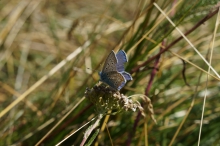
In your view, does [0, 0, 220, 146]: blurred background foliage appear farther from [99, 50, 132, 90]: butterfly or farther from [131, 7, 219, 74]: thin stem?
[99, 50, 132, 90]: butterfly

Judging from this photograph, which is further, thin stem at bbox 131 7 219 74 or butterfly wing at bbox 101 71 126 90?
thin stem at bbox 131 7 219 74

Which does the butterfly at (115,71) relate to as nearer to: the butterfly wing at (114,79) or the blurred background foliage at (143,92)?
the butterfly wing at (114,79)

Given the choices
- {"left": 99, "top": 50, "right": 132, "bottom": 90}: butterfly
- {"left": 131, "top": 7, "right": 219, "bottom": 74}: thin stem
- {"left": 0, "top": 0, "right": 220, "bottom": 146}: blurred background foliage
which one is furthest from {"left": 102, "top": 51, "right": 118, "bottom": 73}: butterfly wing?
{"left": 131, "top": 7, "right": 219, "bottom": 74}: thin stem

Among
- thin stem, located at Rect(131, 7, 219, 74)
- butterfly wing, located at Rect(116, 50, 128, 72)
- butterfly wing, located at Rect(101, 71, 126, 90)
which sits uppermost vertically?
butterfly wing, located at Rect(116, 50, 128, 72)

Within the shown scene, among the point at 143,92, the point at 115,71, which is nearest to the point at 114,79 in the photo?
the point at 115,71

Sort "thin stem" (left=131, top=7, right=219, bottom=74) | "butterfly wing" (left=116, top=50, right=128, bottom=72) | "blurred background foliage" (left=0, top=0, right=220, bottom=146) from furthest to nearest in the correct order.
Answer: "blurred background foliage" (left=0, top=0, right=220, bottom=146), "thin stem" (left=131, top=7, right=219, bottom=74), "butterfly wing" (left=116, top=50, right=128, bottom=72)

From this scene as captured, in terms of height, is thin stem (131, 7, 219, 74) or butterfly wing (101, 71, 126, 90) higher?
butterfly wing (101, 71, 126, 90)

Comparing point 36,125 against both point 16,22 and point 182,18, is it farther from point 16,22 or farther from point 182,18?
point 16,22

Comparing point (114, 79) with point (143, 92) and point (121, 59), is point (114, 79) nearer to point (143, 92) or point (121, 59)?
point (121, 59)

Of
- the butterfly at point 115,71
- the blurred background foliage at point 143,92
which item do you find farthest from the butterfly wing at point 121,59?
the blurred background foliage at point 143,92
